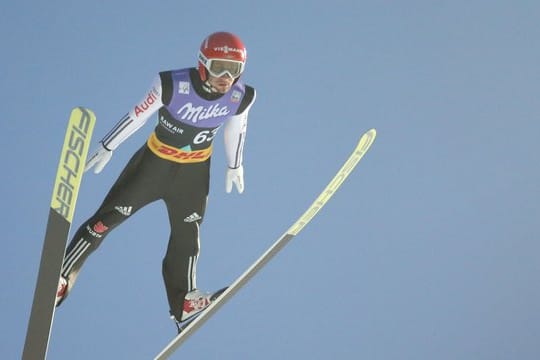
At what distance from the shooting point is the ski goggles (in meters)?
2.24

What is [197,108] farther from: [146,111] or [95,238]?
[95,238]

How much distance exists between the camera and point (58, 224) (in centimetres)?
210

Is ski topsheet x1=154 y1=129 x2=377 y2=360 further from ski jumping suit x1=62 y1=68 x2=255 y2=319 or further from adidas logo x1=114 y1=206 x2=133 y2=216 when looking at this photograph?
adidas logo x1=114 y1=206 x2=133 y2=216

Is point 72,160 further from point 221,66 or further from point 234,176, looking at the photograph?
point 234,176

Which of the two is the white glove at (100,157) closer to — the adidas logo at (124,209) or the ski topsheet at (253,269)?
the adidas logo at (124,209)

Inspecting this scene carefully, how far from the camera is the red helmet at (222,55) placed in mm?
2227

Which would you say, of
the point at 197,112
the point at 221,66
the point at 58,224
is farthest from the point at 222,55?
the point at 58,224

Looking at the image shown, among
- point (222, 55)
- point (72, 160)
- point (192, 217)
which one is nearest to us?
point (72, 160)

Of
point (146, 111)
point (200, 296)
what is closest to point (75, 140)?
point (146, 111)

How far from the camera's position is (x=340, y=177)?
267cm

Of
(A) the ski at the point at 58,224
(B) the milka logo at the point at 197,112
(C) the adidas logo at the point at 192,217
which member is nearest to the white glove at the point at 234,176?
(C) the adidas logo at the point at 192,217

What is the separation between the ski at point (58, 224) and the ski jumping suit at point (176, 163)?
23 cm

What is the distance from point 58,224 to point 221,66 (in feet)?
1.84

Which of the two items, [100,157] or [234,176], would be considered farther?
[234,176]
